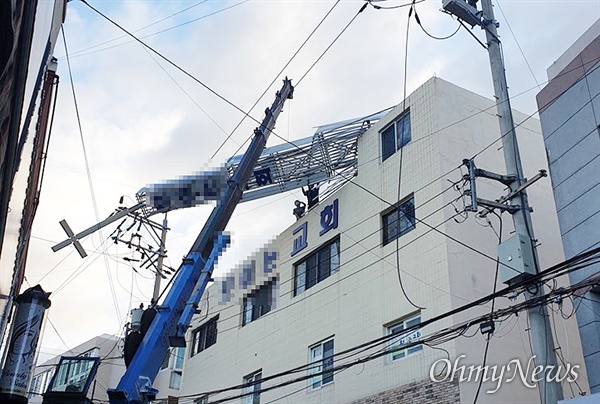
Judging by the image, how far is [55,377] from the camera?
11.7m

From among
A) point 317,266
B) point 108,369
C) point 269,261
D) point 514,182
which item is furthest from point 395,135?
point 108,369

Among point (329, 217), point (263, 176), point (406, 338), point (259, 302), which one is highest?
point (263, 176)

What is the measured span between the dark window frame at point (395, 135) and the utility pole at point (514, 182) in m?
5.41

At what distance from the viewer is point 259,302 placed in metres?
22.0

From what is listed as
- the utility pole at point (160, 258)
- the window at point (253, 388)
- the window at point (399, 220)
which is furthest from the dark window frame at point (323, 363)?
the utility pole at point (160, 258)

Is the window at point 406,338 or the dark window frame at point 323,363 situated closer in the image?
→ the window at point 406,338

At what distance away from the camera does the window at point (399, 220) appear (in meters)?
16.1

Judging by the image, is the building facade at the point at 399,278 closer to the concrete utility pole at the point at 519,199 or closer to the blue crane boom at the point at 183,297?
the concrete utility pole at the point at 519,199

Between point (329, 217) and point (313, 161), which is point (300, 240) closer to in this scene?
point (329, 217)

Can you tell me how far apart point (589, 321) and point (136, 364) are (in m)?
8.06

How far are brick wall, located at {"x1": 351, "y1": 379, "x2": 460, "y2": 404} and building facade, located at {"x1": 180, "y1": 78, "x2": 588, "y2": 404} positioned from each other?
0.02 m

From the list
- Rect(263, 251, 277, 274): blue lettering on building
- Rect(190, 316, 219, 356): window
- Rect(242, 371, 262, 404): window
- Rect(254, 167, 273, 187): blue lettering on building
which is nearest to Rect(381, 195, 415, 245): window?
Rect(254, 167, 273, 187): blue lettering on building

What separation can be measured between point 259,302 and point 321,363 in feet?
16.7

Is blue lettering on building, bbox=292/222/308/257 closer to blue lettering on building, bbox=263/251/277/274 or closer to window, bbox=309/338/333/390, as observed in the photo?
blue lettering on building, bbox=263/251/277/274
